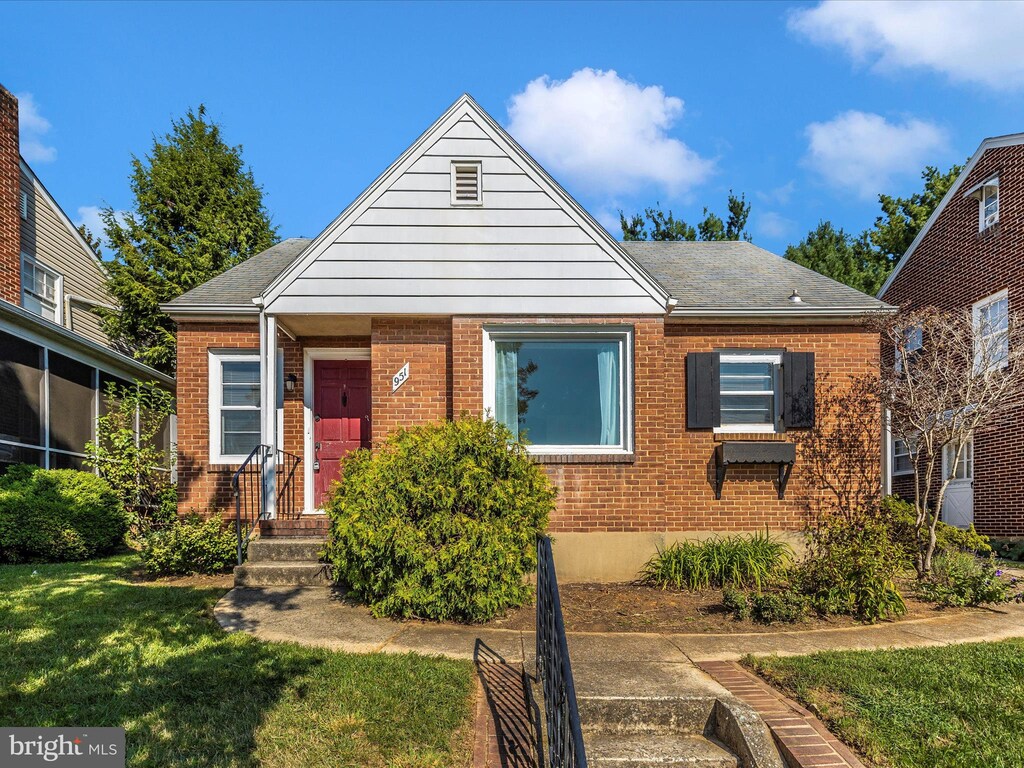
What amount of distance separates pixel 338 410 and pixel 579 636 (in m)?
5.25

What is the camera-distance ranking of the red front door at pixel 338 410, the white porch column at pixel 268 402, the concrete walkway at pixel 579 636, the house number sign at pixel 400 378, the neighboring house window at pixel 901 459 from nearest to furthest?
the concrete walkway at pixel 579 636
the white porch column at pixel 268 402
the house number sign at pixel 400 378
the red front door at pixel 338 410
the neighboring house window at pixel 901 459

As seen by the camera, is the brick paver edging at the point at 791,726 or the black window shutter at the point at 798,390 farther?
the black window shutter at the point at 798,390

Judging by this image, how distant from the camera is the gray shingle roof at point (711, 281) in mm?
8750

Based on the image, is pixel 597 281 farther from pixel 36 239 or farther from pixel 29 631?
pixel 36 239

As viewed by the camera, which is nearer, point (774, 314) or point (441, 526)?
point (441, 526)

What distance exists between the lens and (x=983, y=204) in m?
13.4

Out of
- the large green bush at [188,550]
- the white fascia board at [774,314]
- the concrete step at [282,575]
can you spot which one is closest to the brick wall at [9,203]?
the large green bush at [188,550]

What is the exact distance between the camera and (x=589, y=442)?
26.0 feet

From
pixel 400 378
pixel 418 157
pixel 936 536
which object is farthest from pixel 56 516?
pixel 936 536

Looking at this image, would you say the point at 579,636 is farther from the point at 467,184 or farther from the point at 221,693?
the point at 467,184

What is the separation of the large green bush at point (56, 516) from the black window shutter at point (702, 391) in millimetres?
8751

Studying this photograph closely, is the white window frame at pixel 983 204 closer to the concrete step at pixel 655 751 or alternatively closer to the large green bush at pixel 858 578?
the large green bush at pixel 858 578

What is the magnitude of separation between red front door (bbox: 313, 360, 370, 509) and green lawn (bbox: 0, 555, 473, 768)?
3.82 metres

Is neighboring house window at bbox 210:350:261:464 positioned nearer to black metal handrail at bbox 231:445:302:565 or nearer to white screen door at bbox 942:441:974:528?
black metal handrail at bbox 231:445:302:565
